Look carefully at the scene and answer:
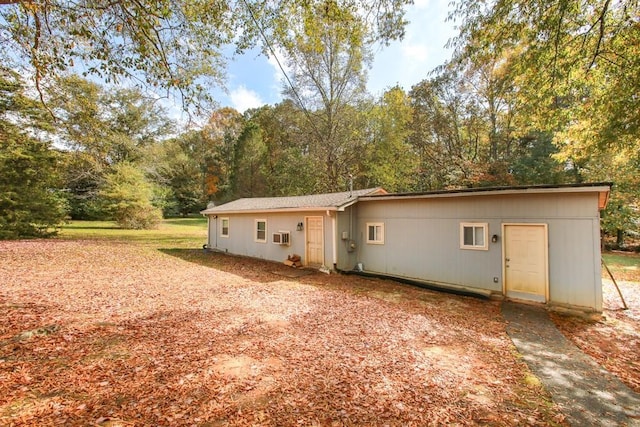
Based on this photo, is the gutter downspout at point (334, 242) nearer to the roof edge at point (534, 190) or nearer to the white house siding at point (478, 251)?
the white house siding at point (478, 251)

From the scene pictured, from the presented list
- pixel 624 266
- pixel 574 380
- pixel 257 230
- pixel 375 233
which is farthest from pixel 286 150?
pixel 574 380

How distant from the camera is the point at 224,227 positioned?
15.0 m

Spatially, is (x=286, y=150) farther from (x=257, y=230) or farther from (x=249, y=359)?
(x=249, y=359)

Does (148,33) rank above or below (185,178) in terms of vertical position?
below

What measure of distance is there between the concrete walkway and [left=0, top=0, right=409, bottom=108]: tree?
6.11 metres

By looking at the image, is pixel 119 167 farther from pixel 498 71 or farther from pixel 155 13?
pixel 498 71


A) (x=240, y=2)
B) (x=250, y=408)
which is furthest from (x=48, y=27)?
(x=250, y=408)

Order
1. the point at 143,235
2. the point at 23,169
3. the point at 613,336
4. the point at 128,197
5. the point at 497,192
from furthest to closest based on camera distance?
the point at 128,197
the point at 143,235
the point at 23,169
the point at 497,192
the point at 613,336

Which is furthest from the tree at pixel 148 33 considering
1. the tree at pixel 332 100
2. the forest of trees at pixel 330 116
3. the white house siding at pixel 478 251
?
the tree at pixel 332 100

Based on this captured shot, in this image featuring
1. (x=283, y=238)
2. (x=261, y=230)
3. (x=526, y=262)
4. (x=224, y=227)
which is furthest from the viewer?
(x=224, y=227)

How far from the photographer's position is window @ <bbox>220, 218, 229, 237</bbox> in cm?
1476

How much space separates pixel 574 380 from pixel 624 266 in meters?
13.2

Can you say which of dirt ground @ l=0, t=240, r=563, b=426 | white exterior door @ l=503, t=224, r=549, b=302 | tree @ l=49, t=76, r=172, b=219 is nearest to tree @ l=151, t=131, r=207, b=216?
tree @ l=49, t=76, r=172, b=219

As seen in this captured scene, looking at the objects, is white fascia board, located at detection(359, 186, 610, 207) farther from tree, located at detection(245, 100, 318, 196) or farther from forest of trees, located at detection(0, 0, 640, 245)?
tree, located at detection(245, 100, 318, 196)
